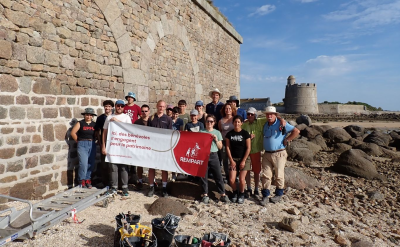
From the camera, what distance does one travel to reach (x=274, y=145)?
4895 mm

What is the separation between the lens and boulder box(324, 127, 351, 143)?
13.7m

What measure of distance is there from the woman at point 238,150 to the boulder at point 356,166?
449 centimetres

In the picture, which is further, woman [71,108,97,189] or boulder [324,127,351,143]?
boulder [324,127,351,143]

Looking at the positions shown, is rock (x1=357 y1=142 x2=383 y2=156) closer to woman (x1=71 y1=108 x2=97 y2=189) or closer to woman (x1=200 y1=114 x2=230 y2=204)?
woman (x1=200 y1=114 x2=230 y2=204)

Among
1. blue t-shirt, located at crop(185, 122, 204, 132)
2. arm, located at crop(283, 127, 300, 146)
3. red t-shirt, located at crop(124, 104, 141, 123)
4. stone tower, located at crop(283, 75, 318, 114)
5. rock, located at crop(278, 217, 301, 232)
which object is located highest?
stone tower, located at crop(283, 75, 318, 114)

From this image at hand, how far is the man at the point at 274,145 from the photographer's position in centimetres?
489

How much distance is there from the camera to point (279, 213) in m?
4.60

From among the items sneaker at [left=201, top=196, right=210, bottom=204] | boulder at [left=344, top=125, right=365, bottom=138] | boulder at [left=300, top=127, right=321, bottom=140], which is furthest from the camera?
boulder at [left=344, top=125, right=365, bottom=138]

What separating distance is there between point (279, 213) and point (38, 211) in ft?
11.9

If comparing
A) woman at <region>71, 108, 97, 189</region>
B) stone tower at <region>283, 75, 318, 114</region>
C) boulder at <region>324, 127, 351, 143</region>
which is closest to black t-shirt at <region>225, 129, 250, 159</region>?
woman at <region>71, 108, 97, 189</region>

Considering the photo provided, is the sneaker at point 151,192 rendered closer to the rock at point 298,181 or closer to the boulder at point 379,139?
the rock at point 298,181

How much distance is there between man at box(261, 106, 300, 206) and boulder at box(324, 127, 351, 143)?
10.3 metres

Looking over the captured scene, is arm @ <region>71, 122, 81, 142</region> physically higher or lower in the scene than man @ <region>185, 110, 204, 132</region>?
lower

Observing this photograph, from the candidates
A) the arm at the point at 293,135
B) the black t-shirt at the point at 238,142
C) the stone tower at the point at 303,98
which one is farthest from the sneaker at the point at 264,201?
the stone tower at the point at 303,98
